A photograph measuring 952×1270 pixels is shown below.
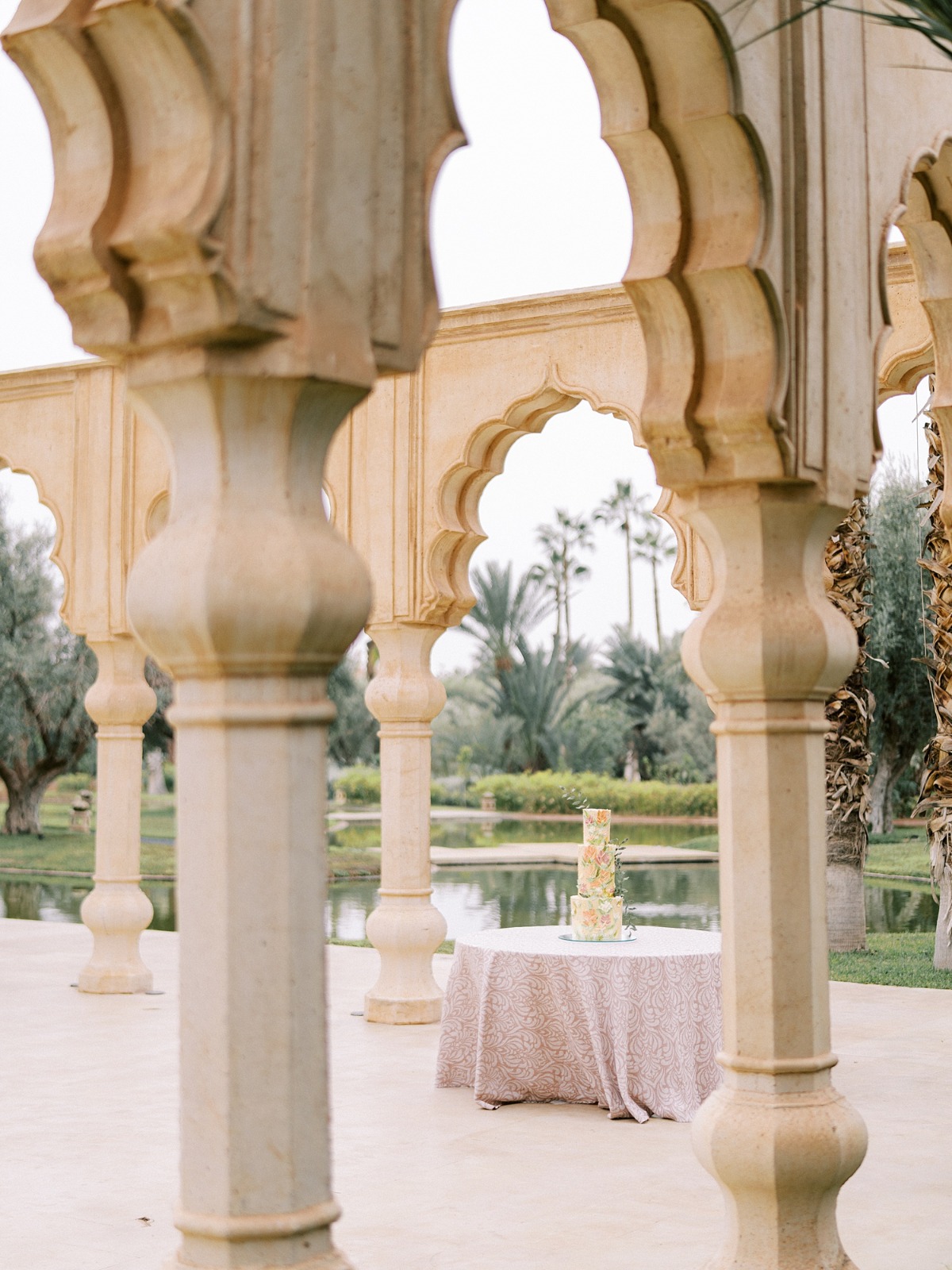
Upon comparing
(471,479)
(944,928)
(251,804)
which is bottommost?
(944,928)

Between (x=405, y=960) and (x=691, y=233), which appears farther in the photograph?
(x=405, y=960)

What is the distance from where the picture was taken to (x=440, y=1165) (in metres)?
5.92

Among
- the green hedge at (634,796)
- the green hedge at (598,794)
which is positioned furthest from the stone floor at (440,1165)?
the green hedge at (634,796)

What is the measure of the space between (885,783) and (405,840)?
1525 cm

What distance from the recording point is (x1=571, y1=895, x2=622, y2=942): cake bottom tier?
281 inches

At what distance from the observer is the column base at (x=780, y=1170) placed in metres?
3.78

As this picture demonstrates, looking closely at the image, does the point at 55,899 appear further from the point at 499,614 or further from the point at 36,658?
the point at 499,614

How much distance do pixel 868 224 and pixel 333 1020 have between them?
6335 mm

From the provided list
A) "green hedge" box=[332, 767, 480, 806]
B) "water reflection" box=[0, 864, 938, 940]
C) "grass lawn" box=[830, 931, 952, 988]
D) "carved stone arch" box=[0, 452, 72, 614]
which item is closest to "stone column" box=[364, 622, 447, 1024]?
"carved stone arch" box=[0, 452, 72, 614]

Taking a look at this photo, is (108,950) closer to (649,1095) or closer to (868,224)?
(649,1095)

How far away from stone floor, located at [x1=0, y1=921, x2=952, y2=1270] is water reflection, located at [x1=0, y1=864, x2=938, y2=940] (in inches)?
→ 234

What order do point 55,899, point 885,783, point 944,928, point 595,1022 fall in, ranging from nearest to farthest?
point 595,1022, point 944,928, point 55,899, point 885,783

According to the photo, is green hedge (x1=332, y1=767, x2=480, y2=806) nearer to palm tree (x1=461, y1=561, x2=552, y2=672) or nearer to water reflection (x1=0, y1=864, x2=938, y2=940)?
palm tree (x1=461, y1=561, x2=552, y2=672)

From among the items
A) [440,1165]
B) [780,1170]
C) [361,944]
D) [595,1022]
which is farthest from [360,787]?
[780,1170]
